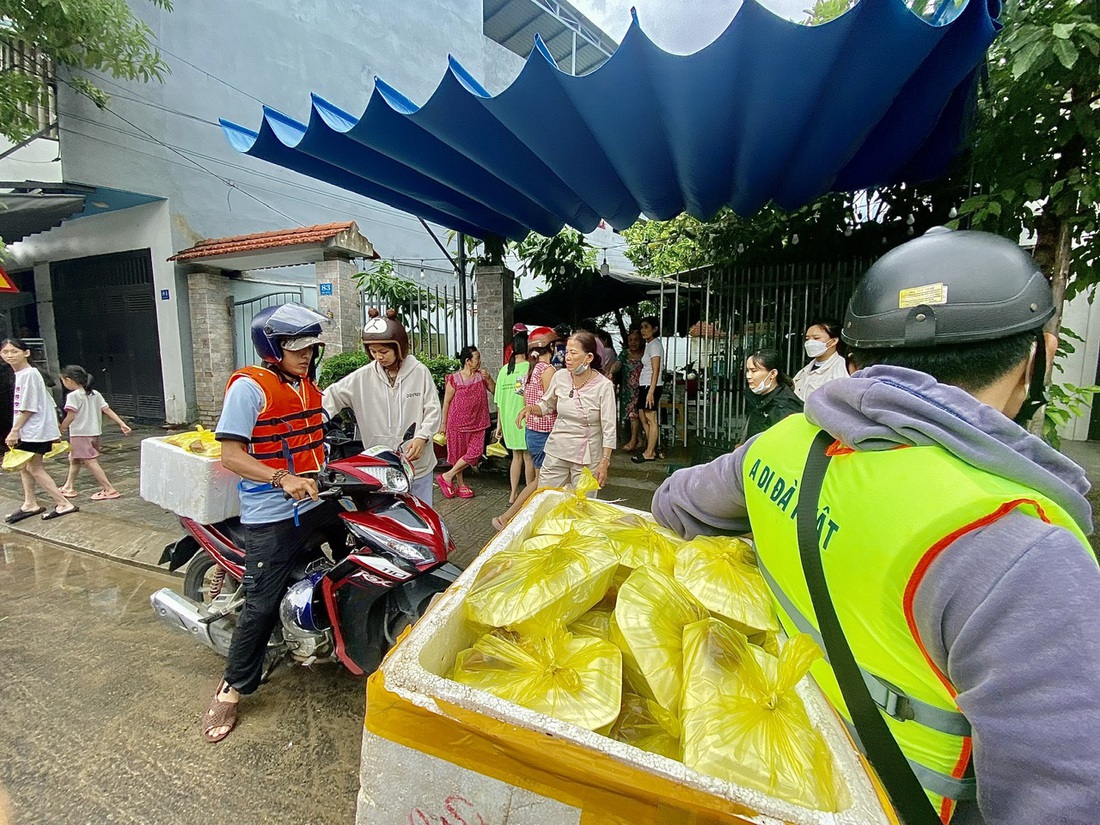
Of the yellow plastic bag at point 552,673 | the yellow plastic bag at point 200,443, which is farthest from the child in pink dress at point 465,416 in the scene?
the yellow plastic bag at point 552,673

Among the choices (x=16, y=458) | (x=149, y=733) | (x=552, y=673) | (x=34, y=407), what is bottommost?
(x=149, y=733)

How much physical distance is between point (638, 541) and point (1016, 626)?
0.81 meters

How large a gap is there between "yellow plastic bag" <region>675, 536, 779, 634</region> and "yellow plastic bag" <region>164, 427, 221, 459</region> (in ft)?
7.65

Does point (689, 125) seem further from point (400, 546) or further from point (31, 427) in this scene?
point (31, 427)

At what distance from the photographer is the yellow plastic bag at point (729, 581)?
3.52 feet

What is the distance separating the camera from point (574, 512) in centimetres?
161

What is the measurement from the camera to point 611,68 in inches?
114

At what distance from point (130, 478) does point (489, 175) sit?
17.3 ft

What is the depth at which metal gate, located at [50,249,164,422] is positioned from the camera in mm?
9125

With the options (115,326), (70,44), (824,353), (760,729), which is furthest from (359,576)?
(115,326)

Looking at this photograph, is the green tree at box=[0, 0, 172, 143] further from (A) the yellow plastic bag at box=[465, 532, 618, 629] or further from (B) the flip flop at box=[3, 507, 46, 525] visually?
(A) the yellow plastic bag at box=[465, 532, 618, 629]

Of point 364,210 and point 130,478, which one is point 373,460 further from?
point 364,210

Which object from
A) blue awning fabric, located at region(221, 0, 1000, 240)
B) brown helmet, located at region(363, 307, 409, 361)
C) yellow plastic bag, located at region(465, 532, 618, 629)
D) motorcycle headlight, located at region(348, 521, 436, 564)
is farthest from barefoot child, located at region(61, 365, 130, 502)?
yellow plastic bag, located at region(465, 532, 618, 629)

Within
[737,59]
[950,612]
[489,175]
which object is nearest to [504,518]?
[489,175]
